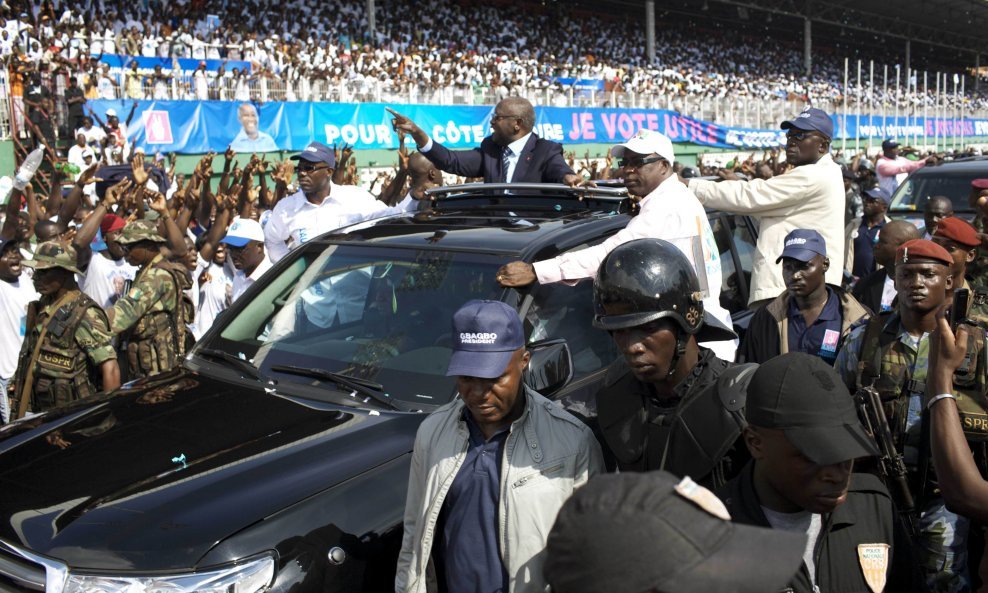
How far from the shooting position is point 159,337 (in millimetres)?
5004

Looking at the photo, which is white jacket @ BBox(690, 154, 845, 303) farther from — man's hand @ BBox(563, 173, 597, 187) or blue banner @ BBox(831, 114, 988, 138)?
blue banner @ BBox(831, 114, 988, 138)

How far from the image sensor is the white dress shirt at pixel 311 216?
5824mm

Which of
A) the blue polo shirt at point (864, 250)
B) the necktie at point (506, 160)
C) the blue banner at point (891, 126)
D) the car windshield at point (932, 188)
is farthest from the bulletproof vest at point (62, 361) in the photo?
the blue banner at point (891, 126)

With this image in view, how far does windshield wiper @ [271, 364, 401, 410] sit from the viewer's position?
331cm

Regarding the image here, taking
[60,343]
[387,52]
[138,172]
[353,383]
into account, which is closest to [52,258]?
[60,343]

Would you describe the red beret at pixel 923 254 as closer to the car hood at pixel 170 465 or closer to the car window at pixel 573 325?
the car window at pixel 573 325

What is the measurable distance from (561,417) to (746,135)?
30065mm

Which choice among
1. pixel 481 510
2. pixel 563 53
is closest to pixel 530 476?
pixel 481 510

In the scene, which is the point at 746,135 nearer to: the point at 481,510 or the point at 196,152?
the point at 196,152

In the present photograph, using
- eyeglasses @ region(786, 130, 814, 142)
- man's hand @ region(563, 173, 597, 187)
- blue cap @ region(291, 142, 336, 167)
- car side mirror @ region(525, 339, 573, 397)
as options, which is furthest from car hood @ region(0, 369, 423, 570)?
eyeglasses @ region(786, 130, 814, 142)

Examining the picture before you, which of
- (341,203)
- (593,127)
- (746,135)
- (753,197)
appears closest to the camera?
(753,197)

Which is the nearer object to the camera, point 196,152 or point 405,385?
point 405,385

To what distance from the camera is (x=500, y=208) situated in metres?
4.56

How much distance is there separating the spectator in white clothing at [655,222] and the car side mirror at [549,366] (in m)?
0.51
